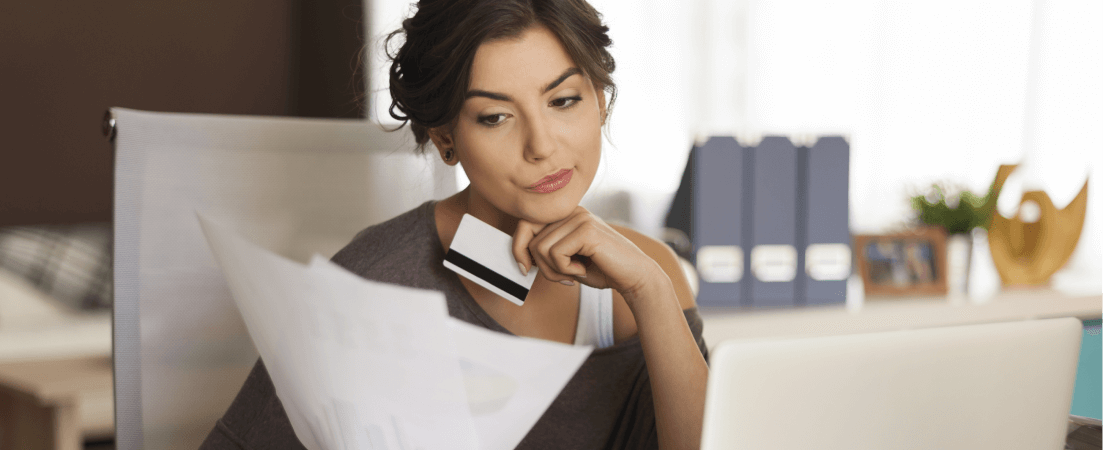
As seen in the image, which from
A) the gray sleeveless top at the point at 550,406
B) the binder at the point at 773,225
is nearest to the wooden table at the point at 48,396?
the gray sleeveless top at the point at 550,406

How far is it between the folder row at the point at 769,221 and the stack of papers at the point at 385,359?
0.98m

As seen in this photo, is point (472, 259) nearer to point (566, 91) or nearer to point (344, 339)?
point (566, 91)

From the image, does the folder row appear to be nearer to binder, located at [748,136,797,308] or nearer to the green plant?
binder, located at [748,136,797,308]

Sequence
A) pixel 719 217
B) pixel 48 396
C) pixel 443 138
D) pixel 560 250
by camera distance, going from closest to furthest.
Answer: pixel 560 250, pixel 443 138, pixel 48 396, pixel 719 217

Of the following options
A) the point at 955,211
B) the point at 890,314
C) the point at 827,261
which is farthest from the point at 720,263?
the point at 955,211

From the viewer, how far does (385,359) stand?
0.30m

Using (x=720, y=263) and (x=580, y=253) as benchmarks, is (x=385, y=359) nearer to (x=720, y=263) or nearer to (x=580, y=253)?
(x=580, y=253)

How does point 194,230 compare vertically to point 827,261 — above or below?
above

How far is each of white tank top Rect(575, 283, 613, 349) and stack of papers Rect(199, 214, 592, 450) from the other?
355 mm

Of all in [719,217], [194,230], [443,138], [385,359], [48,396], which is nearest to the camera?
[385,359]

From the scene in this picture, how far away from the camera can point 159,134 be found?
0.79 meters

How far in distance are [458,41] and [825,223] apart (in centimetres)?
93

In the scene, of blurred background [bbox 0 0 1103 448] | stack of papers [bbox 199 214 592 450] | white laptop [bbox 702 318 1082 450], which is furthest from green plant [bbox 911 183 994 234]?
stack of papers [bbox 199 214 592 450]

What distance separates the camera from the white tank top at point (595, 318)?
72 cm
